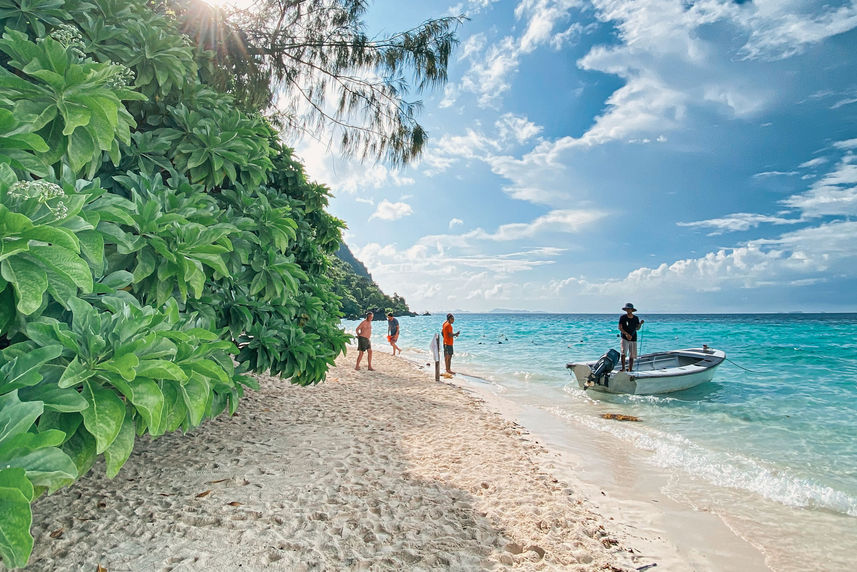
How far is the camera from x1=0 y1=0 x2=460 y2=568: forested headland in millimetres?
1182

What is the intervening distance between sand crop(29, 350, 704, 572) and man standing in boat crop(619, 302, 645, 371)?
606 cm

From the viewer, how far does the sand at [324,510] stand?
2.64m

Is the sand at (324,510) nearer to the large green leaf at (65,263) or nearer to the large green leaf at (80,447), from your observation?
the large green leaf at (80,447)

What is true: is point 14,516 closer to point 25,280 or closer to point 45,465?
point 45,465

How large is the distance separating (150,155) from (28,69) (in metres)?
1.35

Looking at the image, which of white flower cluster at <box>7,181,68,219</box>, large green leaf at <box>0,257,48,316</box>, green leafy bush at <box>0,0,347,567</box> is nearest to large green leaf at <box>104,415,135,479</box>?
green leafy bush at <box>0,0,347,567</box>

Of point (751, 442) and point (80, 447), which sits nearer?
point (80, 447)

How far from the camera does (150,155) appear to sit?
2.82 metres

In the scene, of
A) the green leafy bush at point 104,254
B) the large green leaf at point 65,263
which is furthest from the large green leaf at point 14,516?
the large green leaf at point 65,263

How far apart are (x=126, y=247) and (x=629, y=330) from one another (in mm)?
10950

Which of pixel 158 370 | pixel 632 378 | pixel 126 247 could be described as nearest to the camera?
pixel 158 370

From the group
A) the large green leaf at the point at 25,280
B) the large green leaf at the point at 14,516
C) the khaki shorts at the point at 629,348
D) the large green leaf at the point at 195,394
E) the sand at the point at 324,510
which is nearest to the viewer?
the large green leaf at the point at 14,516

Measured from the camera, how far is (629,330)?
34.5 feet

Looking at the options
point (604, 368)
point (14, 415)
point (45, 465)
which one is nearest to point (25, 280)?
point (14, 415)
